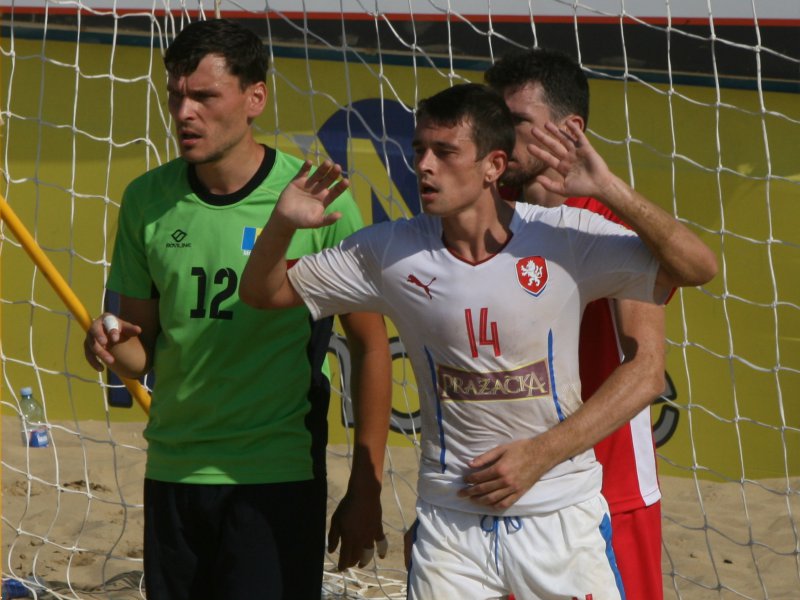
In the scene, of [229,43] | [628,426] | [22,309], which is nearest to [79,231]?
[22,309]

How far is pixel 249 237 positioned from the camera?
2.76 m

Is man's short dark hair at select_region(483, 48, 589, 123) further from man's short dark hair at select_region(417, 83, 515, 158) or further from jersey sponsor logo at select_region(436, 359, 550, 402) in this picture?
jersey sponsor logo at select_region(436, 359, 550, 402)

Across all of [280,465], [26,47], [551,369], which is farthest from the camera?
[26,47]

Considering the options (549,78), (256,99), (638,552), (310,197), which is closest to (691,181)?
(549,78)

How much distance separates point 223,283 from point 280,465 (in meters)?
0.42

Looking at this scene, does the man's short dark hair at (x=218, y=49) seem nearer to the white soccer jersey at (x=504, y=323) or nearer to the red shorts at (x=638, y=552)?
the white soccer jersey at (x=504, y=323)

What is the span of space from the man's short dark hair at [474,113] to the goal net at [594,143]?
1948 mm

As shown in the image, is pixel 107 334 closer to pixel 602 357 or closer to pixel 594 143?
pixel 602 357

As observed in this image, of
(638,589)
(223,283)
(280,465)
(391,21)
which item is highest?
(391,21)

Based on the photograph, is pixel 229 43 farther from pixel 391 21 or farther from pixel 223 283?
pixel 391 21

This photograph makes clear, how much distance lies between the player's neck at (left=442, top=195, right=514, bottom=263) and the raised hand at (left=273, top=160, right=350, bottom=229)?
242 mm

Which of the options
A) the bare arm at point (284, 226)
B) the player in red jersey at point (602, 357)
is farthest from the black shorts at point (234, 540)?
the player in red jersey at point (602, 357)

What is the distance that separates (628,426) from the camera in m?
2.86

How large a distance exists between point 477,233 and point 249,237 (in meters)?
0.54
